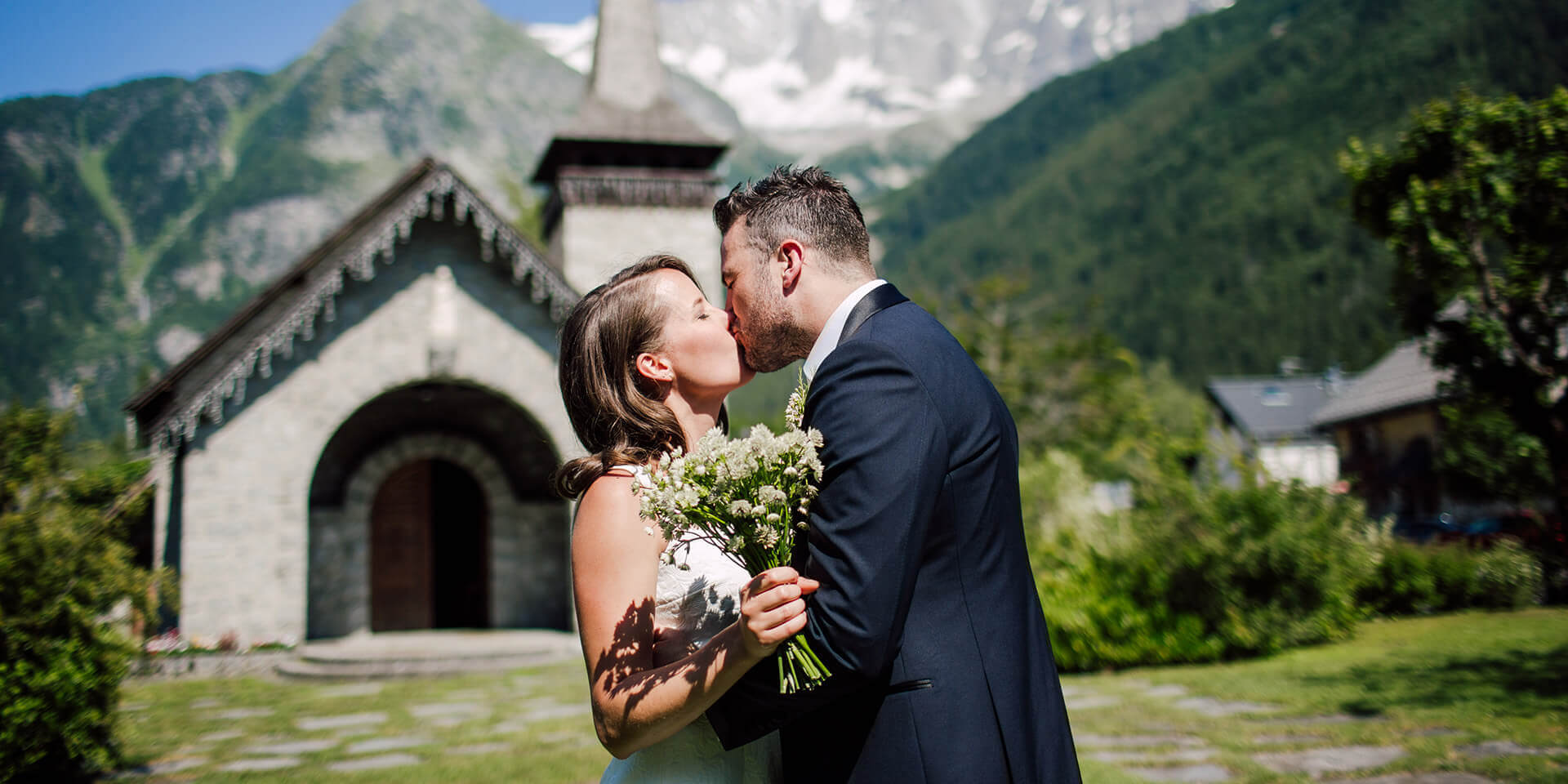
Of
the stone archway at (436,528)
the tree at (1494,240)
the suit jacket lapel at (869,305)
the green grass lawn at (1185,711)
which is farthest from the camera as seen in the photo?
the stone archway at (436,528)

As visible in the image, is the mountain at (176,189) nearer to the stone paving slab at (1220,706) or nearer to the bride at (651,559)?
the stone paving slab at (1220,706)

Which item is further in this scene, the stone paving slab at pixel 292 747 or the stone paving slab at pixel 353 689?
the stone paving slab at pixel 353 689

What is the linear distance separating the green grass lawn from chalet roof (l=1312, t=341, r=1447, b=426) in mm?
25151

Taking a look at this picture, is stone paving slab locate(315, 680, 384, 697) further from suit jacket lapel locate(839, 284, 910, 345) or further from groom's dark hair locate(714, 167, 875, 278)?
suit jacket lapel locate(839, 284, 910, 345)

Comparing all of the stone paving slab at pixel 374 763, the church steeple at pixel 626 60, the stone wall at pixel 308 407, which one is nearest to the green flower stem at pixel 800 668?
the stone paving slab at pixel 374 763

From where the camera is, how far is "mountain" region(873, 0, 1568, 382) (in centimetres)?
8700

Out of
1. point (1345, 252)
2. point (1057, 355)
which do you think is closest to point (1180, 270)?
point (1345, 252)

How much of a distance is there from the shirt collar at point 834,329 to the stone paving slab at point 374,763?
7.01m

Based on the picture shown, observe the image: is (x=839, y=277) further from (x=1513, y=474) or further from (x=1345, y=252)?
(x=1345, y=252)

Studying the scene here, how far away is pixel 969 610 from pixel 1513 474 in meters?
12.7

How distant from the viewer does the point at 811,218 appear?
2477 mm

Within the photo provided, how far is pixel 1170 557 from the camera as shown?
1254 cm

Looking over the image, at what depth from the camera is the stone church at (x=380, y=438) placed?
593 inches

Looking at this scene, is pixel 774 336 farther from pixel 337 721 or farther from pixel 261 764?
pixel 337 721
